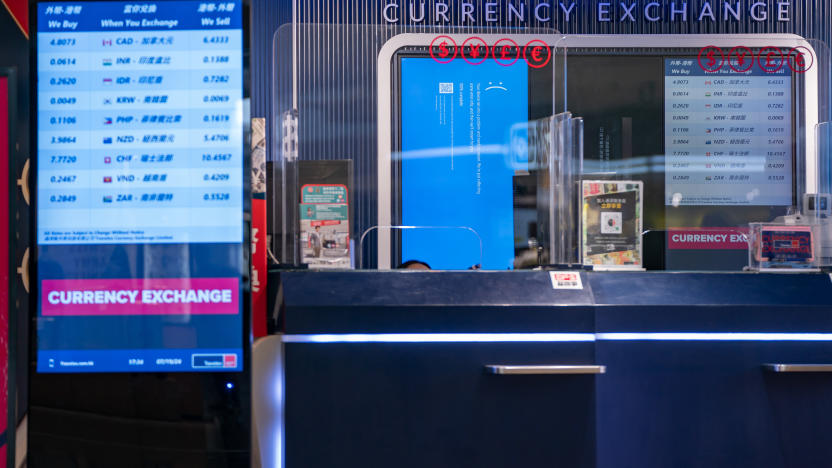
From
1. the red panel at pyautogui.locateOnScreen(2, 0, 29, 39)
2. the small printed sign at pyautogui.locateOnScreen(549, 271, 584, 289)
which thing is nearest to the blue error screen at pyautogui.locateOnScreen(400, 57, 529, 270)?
the red panel at pyautogui.locateOnScreen(2, 0, 29, 39)

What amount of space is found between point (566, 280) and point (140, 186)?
1184 mm

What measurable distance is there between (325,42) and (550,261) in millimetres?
2359

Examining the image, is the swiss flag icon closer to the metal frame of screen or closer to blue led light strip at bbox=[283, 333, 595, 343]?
blue led light strip at bbox=[283, 333, 595, 343]

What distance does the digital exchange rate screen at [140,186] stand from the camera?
1.23 meters

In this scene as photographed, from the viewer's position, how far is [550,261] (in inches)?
89.0

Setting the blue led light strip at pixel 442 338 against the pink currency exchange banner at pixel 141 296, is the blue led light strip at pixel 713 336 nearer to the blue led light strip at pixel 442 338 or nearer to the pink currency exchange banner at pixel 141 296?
the blue led light strip at pixel 442 338

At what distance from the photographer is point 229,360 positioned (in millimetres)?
1235

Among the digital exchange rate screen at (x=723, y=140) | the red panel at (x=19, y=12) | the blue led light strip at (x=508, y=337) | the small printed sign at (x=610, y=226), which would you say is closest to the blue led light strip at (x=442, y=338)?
the blue led light strip at (x=508, y=337)

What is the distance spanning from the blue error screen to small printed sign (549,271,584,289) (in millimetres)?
2132

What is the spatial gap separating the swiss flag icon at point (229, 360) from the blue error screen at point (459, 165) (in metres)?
2.86

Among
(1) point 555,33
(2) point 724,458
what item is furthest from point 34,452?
(1) point 555,33

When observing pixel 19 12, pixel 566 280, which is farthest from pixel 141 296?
pixel 19 12

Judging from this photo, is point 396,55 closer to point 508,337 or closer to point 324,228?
point 324,228

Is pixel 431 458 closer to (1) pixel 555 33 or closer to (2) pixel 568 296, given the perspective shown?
(2) pixel 568 296
